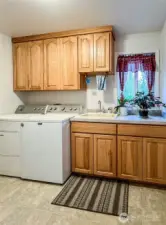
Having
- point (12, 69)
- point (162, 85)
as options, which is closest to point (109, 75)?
point (162, 85)

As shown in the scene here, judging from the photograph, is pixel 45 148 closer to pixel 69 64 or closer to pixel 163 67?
pixel 69 64

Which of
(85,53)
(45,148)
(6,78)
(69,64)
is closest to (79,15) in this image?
(85,53)

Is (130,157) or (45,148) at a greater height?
(45,148)

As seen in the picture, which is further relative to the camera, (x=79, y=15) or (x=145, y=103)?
(x=145, y=103)

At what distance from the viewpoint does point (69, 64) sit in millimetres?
3090

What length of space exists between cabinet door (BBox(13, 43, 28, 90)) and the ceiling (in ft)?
1.02

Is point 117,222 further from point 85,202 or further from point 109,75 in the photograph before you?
point 109,75

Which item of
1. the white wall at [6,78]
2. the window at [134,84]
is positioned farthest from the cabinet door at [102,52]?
the white wall at [6,78]

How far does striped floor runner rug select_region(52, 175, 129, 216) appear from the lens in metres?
2.07

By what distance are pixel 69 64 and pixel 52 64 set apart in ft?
1.01

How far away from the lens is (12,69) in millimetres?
3412

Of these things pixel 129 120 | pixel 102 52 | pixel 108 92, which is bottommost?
pixel 129 120

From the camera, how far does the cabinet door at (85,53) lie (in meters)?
2.96

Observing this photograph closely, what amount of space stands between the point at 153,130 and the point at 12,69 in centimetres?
256
